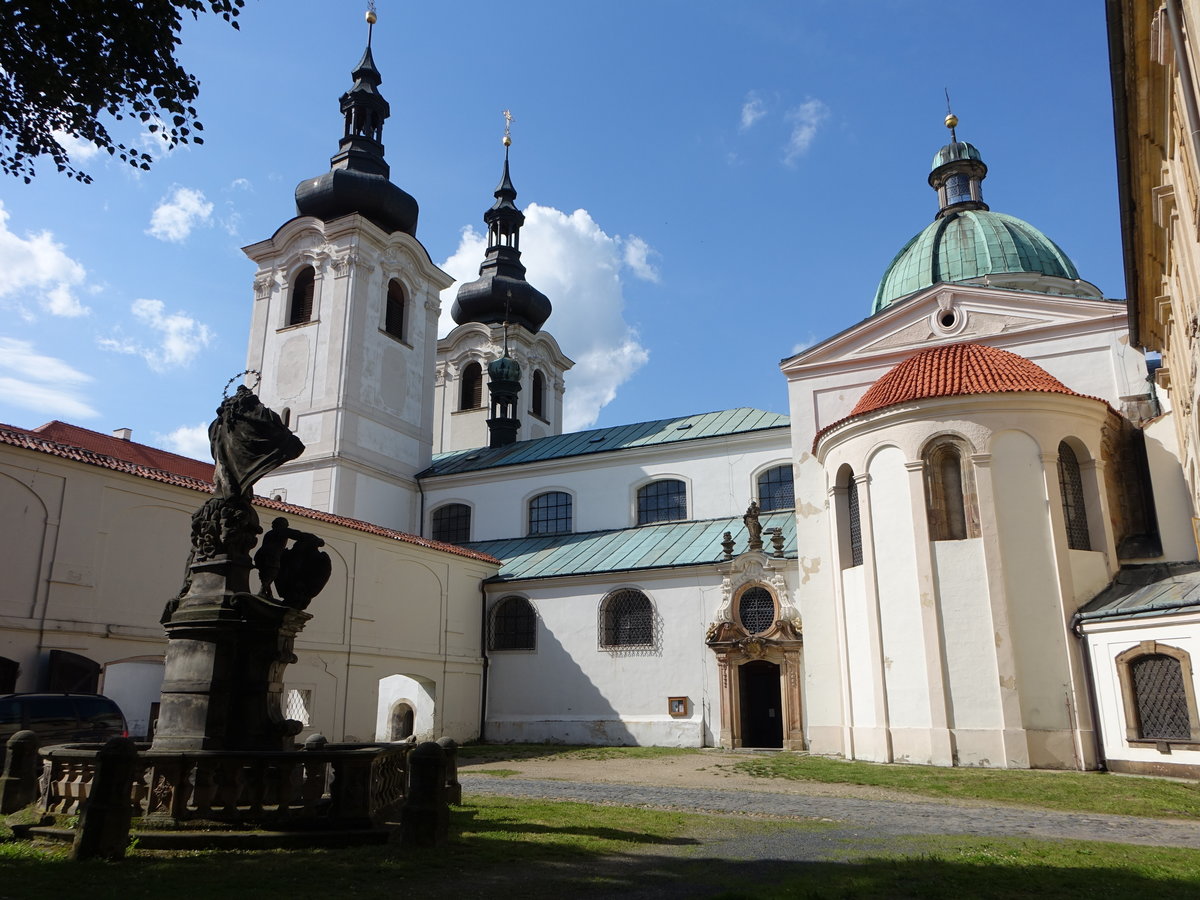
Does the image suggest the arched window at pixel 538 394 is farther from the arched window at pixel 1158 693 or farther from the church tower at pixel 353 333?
the arched window at pixel 1158 693

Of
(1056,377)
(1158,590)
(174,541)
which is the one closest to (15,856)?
(174,541)

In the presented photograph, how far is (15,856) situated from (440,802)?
304cm

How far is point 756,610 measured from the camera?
2306cm

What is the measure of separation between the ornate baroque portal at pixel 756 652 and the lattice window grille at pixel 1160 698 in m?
7.50

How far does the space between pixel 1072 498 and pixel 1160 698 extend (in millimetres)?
4181

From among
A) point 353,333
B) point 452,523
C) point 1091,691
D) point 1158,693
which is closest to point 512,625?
point 452,523

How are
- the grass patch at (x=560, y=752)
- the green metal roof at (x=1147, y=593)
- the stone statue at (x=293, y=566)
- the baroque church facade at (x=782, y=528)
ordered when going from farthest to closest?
the grass patch at (x=560, y=752) < the baroque church facade at (x=782, y=528) < the green metal roof at (x=1147, y=593) < the stone statue at (x=293, y=566)

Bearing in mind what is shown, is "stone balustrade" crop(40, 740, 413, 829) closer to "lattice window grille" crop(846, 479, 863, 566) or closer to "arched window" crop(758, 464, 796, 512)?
"lattice window grille" crop(846, 479, 863, 566)

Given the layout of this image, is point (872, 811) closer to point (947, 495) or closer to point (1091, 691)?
point (1091, 691)

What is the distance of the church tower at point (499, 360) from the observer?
1543 inches

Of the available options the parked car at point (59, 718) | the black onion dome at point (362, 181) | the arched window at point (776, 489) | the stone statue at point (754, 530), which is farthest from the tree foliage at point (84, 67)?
the black onion dome at point (362, 181)

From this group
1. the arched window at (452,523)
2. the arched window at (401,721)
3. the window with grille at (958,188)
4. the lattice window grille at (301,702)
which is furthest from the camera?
the arched window at (452,523)

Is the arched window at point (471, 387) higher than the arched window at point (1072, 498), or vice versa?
the arched window at point (471, 387)

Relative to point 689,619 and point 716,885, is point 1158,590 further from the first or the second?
point 716,885
